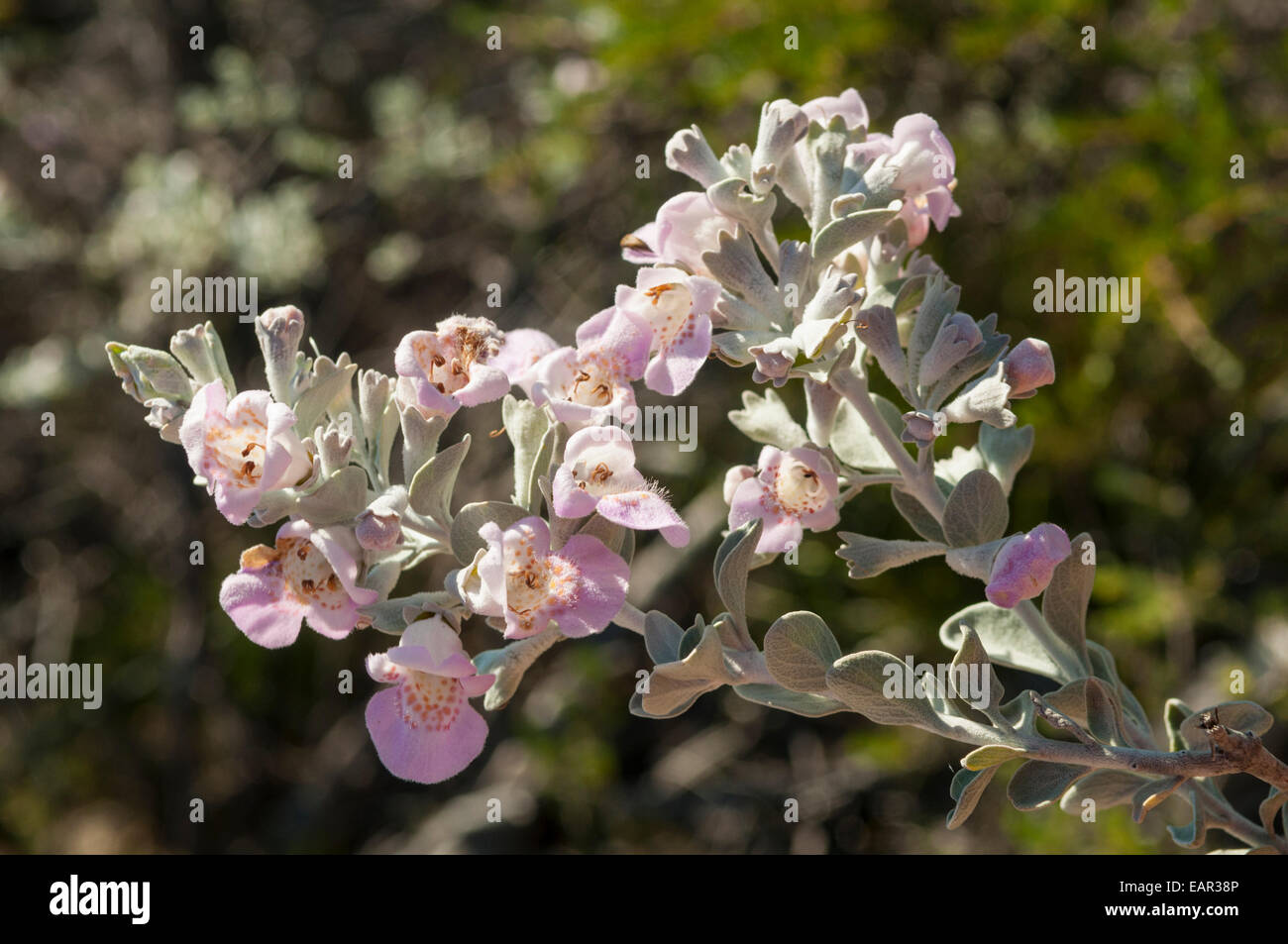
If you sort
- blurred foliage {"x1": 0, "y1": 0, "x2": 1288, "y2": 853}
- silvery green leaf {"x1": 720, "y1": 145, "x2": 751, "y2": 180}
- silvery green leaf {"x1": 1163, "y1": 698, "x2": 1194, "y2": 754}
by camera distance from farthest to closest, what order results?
blurred foliage {"x1": 0, "y1": 0, "x2": 1288, "y2": 853}
silvery green leaf {"x1": 1163, "y1": 698, "x2": 1194, "y2": 754}
silvery green leaf {"x1": 720, "y1": 145, "x2": 751, "y2": 180}

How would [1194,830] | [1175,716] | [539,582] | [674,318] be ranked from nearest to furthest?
[539,582] < [674,318] < [1194,830] < [1175,716]

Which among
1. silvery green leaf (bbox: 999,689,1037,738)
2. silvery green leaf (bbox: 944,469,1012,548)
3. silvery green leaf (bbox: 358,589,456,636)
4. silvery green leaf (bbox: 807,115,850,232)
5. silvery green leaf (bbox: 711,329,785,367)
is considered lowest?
silvery green leaf (bbox: 999,689,1037,738)

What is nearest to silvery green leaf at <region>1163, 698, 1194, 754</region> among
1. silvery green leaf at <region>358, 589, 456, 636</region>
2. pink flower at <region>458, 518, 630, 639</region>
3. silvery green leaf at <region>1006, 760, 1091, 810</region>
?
silvery green leaf at <region>1006, 760, 1091, 810</region>

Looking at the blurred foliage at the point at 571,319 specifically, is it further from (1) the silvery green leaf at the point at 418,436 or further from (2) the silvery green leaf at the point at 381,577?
(2) the silvery green leaf at the point at 381,577

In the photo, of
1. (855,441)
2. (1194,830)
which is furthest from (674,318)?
(1194,830)

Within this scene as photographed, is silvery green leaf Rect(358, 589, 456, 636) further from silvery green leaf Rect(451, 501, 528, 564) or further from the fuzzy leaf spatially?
the fuzzy leaf

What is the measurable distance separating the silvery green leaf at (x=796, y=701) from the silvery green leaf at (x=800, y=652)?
0.03 meters

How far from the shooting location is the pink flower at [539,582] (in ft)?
3.10

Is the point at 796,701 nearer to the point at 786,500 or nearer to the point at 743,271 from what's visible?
the point at 786,500

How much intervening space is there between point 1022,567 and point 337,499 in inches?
24.2

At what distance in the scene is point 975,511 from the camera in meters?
1.10

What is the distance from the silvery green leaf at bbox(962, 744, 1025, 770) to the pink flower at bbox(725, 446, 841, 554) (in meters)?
0.25

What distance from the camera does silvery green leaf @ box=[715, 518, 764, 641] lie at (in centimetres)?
106

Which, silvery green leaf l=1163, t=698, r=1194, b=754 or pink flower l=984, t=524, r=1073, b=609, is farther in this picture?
silvery green leaf l=1163, t=698, r=1194, b=754
